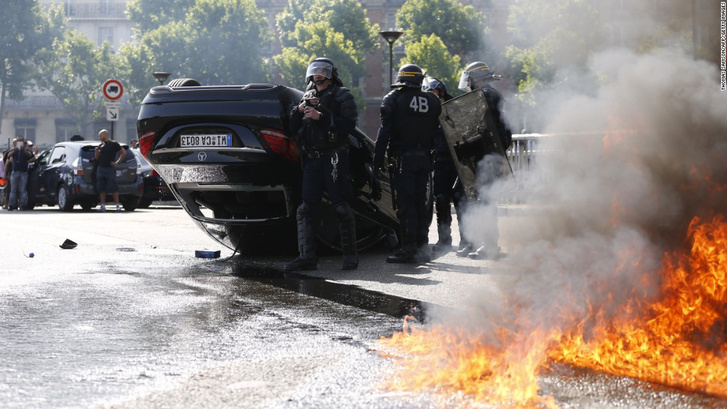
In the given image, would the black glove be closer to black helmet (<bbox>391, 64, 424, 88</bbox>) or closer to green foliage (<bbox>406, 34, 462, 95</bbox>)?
black helmet (<bbox>391, 64, 424, 88</bbox>)

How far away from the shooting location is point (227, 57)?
6988 centimetres

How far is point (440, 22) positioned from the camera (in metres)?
66.5

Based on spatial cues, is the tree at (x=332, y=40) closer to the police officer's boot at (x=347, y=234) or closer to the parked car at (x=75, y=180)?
the parked car at (x=75, y=180)

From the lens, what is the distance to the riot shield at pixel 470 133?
9.46 metres

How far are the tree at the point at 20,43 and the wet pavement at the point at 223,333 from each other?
221 ft

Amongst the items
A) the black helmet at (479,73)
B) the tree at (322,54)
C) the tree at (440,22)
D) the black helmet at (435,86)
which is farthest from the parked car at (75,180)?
the tree at (440,22)

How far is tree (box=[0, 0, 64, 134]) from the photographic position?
73.5 metres

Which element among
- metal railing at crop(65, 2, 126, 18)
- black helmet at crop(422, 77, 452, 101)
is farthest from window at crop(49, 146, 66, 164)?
metal railing at crop(65, 2, 126, 18)

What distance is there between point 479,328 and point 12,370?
80.1 inches

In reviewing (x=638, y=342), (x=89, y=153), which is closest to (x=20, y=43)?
(x=89, y=153)

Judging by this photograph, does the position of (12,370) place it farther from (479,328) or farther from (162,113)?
(162,113)

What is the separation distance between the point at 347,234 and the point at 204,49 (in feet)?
206

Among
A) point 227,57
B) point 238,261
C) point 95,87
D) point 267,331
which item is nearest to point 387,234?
point 238,261

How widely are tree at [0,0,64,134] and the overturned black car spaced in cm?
6821
